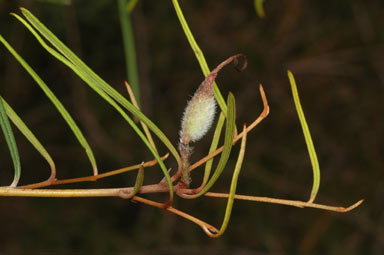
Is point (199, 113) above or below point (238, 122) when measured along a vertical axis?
above

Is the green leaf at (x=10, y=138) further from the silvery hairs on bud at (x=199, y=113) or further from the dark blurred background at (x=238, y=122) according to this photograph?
the dark blurred background at (x=238, y=122)

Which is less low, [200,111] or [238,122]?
[200,111]

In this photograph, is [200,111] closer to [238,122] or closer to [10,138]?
[10,138]

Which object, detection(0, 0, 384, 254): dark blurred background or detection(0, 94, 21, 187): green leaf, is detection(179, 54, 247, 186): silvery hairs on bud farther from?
detection(0, 0, 384, 254): dark blurred background

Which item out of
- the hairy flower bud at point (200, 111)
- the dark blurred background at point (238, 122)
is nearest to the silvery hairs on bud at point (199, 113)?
the hairy flower bud at point (200, 111)

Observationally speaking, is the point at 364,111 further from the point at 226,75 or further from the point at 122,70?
the point at 122,70

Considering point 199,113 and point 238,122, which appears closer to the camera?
point 199,113

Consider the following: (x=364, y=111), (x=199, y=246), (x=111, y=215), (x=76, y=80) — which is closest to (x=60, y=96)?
(x=76, y=80)

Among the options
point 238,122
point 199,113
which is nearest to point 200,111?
point 199,113

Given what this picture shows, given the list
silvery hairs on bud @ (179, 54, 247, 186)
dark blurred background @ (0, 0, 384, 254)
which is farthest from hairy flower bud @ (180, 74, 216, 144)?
dark blurred background @ (0, 0, 384, 254)
